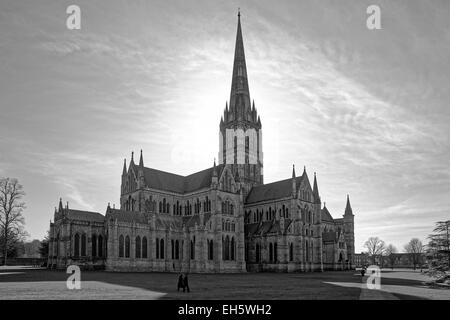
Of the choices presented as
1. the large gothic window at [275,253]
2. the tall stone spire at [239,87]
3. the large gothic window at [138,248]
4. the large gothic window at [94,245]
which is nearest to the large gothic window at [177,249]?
the large gothic window at [138,248]

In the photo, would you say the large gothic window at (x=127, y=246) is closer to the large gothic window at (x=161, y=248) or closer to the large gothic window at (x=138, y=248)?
the large gothic window at (x=138, y=248)

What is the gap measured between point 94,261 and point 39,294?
150ft

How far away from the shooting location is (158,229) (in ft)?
254

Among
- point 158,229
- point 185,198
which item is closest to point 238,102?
point 185,198

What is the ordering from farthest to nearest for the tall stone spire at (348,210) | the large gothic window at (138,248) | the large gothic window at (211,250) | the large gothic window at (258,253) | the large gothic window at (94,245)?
1. the tall stone spire at (348,210)
2. the large gothic window at (258,253)
3. the large gothic window at (211,250)
4. the large gothic window at (94,245)
5. the large gothic window at (138,248)

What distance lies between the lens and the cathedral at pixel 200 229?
237 ft

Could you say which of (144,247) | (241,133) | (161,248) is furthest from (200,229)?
(241,133)

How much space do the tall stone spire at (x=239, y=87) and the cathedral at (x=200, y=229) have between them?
21.0 meters

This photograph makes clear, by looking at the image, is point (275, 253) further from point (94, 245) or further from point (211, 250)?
point (94, 245)

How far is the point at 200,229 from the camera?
77938 millimetres

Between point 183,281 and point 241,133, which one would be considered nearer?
point 183,281

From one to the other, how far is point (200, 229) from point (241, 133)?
36.9m

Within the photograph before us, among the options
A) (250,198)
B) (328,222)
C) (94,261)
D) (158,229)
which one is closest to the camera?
(94,261)
